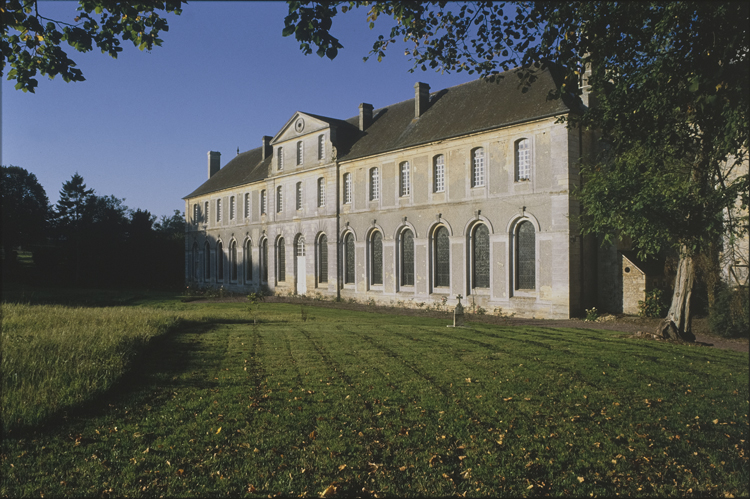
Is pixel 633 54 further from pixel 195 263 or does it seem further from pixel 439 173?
pixel 195 263

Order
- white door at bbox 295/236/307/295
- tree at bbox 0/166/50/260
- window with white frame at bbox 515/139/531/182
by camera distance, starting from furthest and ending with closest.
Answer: tree at bbox 0/166/50/260, white door at bbox 295/236/307/295, window with white frame at bbox 515/139/531/182

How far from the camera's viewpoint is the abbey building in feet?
70.7

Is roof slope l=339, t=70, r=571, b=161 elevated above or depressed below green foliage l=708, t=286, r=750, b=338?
above

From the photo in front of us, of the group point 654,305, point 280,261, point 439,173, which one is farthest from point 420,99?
point 654,305

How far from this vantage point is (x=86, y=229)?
48.1 m

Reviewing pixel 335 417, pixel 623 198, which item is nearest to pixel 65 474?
pixel 335 417

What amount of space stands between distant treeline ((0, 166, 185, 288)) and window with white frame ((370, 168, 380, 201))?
2686cm

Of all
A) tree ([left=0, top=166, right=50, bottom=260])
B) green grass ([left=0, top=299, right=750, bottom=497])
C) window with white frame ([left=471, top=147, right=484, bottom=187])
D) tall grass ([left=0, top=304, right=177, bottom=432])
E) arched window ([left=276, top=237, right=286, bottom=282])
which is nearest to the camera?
green grass ([left=0, top=299, right=750, bottom=497])

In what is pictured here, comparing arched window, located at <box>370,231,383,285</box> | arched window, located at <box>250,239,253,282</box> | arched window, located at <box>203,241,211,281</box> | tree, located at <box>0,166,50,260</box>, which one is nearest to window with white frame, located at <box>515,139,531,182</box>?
arched window, located at <box>370,231,383,285</box>

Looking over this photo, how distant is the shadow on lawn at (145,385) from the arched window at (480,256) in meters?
14.6

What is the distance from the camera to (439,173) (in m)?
26.3

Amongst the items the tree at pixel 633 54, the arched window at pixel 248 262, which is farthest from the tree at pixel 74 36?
the arched window at pixel 248 262

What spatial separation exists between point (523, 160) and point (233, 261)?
28.0 meters

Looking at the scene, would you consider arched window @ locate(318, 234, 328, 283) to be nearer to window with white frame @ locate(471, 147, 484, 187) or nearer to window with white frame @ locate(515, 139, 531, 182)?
window with white frame @ locate(471, 147, 484, 187)
